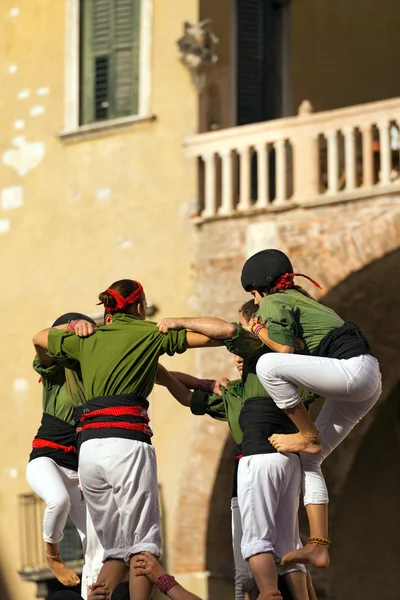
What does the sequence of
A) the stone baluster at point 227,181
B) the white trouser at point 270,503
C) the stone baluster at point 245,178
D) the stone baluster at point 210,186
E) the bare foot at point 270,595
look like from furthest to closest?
the stone baluster at point 210,186 < the stone baluster at point 227,181 < the stone baluster at point 245,178 < the white trouser at point 270,503 < the bare foot at point 270,595

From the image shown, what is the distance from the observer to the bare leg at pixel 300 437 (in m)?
9.80

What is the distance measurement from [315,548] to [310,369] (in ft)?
3.34

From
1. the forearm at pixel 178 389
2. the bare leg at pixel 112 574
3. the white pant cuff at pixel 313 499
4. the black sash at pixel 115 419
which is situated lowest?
the bare leg at pixel 112 574

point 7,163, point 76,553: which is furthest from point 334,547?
point 7,163

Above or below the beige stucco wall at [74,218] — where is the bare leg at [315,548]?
below

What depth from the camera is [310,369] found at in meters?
9.67

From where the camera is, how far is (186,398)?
10.9 m

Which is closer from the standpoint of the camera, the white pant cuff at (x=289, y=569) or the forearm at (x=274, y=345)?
the forearm at (x=274, y=345)

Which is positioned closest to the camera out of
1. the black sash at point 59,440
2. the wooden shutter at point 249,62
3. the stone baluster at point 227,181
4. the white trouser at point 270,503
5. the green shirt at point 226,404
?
the white trouser at point 270,503

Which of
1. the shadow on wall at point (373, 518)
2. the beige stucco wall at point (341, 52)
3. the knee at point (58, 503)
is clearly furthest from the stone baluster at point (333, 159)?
the knee at point (58, 503)

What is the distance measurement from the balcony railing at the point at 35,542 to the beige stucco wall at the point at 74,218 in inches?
6.0

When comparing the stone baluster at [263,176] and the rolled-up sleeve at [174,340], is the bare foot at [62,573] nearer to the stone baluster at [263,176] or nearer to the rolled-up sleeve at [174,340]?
the rolled-up sleeve at [174,340]

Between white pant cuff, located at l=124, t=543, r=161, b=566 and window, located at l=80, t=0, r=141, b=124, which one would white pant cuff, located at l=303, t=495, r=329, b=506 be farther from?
window, located at l=80, t=0, r=141, b=124

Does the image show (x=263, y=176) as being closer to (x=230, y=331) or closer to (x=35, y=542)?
(x=35, y=542)
